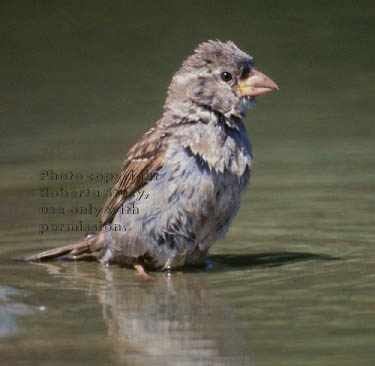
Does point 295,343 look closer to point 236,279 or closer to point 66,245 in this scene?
point 236,279

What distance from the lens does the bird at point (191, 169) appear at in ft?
18.4

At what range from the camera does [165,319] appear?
488 cm

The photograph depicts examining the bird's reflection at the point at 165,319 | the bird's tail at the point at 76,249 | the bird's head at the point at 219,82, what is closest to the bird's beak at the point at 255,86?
the bird's head at the point at 219,82

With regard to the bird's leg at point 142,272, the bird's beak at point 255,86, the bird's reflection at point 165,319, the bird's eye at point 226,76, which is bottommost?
the bird's reflection at point 165,319

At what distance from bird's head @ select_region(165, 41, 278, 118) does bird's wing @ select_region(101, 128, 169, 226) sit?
210 mm

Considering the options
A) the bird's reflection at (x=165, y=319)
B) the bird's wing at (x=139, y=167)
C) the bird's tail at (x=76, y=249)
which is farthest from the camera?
the bird's tail at (x=76, y=249)

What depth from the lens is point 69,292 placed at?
5.43 meters

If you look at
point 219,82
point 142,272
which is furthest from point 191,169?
point 142,272

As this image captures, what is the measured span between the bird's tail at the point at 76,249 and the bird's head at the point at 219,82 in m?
0.88

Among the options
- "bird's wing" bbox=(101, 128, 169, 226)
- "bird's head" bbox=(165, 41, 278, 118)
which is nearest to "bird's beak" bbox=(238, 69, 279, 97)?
"bird's head" bbox=(165, 41, 278, 118)

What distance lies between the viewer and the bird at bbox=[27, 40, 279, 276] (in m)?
5.62

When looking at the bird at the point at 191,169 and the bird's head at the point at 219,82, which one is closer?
the bird at the point at 191,169

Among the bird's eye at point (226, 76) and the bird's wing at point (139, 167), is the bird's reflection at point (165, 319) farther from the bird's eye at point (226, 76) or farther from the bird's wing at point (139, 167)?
the bird's eye at point (226, 76)

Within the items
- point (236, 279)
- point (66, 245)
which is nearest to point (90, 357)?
point (236, 279)
